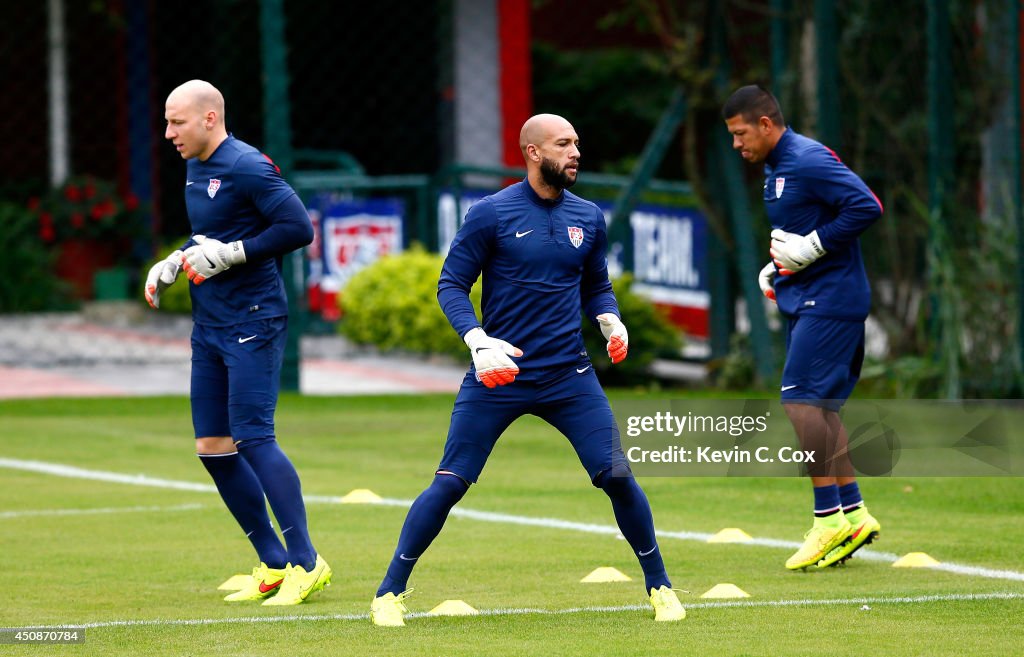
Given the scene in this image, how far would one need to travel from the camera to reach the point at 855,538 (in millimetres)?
8070

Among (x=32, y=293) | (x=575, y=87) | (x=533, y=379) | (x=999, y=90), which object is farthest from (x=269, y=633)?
(x=575, y=87)

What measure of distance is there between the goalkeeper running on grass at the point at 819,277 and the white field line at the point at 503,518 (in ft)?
1.44

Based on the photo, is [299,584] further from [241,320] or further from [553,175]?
[553,175]

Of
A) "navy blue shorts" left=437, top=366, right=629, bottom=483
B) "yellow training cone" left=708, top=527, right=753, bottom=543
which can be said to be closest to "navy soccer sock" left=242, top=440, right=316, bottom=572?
"navy blue shorts" left=437, top=366, right=629, bottom=483

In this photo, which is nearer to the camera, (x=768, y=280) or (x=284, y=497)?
(x=284, y=497)

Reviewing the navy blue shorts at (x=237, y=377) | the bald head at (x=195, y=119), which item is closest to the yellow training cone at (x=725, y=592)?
the navy blue shorts at (x=237, y=377)

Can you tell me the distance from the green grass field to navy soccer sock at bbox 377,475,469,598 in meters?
0.21

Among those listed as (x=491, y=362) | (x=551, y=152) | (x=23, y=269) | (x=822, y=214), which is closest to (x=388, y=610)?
(x=491, y=362)

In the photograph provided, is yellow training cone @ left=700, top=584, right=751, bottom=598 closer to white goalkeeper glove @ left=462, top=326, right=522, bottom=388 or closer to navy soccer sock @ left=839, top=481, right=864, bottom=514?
navy soccer sock @ left=839, top=481, right=864, bottom=514

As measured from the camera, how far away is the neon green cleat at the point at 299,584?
726 cm

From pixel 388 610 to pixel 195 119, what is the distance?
2.11m

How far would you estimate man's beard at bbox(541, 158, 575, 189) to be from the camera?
6.71m

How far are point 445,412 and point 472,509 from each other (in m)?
4.85

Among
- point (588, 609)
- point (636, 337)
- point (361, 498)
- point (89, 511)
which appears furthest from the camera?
point (636, 337)
